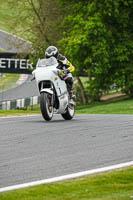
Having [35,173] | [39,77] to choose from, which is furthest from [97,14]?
[35,173]

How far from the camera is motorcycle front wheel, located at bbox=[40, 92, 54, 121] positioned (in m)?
13.0

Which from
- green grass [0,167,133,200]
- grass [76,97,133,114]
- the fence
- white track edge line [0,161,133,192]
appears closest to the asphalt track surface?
white track edge line [0,161,133,192]

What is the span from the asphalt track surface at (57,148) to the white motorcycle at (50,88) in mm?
731

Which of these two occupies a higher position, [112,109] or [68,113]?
[112,109]

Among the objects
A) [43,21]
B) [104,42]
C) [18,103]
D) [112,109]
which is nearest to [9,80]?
[18,103]

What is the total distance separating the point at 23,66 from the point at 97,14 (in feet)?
44.5

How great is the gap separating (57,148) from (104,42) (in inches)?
1123

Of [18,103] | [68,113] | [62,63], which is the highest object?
[62,63]

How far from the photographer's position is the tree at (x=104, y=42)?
37.2 meters

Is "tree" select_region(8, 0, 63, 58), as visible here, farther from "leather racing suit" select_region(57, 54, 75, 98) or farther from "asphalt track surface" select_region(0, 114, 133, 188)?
"asphalt track surface" select_region(0, 114, 133, 188)

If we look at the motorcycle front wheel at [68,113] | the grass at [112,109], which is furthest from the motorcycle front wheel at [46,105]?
the grass at [112,109]

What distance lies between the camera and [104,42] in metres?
36.9

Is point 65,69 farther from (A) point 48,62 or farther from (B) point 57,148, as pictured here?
(B) point 57,148

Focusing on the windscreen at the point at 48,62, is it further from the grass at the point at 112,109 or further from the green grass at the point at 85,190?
the grass at the point at 112,109
